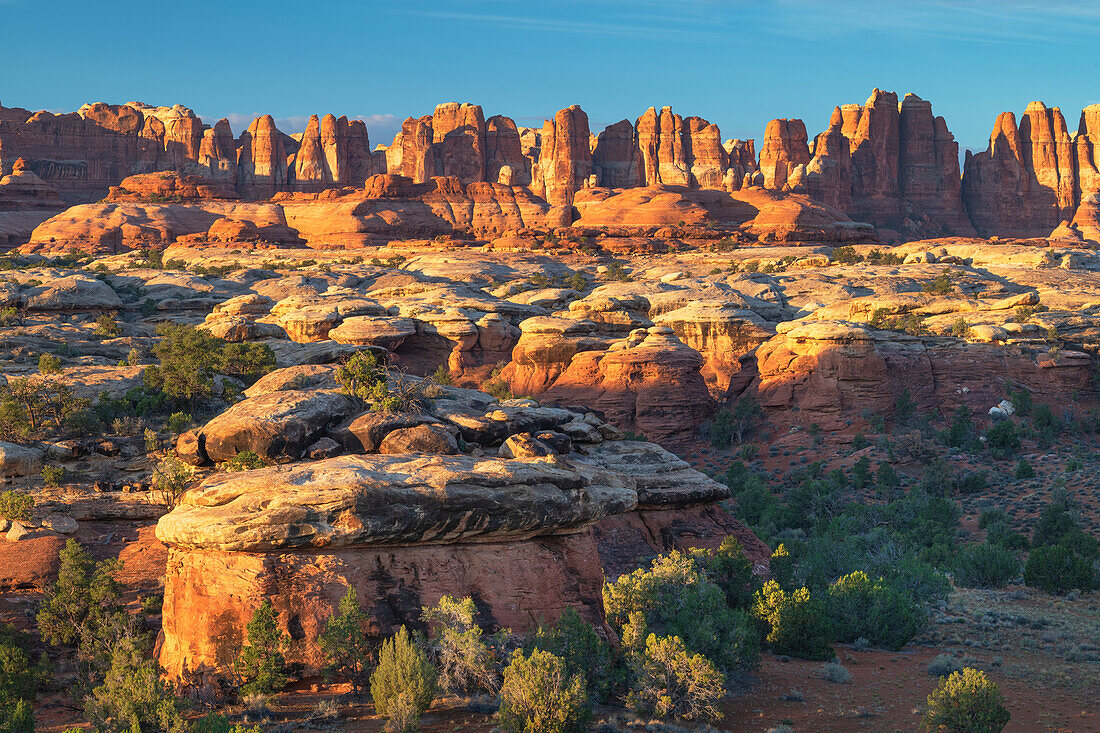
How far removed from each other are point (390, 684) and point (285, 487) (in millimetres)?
3461

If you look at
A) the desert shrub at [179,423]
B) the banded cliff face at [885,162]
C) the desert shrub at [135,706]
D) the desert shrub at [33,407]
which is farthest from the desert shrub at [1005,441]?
the banded cliff face at [885,162]

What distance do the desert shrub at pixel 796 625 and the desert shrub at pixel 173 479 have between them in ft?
37.5

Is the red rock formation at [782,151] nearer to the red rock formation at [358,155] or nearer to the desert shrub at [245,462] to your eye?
the red rock formation at [358,155]

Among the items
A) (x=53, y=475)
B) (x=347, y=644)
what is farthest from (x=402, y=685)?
(x=53, y=475)

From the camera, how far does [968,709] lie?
40.8 ft

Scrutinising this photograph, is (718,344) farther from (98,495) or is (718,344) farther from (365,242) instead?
(365,242)

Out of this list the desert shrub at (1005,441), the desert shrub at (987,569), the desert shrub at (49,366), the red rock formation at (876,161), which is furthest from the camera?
the red rock formation at (876,161)

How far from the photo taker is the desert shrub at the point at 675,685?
1345 cm

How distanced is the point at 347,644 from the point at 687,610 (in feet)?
18.7

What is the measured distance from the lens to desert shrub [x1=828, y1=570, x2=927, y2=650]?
1797 centimetres

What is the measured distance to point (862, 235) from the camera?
10206cm

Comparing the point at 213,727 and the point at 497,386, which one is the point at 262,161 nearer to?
the point at 497,386

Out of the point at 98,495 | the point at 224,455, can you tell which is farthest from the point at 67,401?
the point at 224,455

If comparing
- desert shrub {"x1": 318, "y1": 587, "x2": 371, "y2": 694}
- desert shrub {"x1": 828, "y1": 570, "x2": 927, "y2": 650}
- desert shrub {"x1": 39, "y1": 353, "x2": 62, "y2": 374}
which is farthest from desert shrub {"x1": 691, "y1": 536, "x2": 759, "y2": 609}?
desert shrub {"x1": 39, "y1": 353, "x2": 62, "y2": 374}
